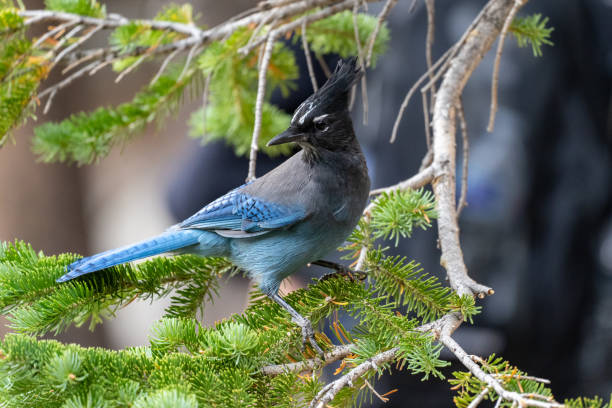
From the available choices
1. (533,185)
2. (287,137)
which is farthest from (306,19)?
(533,185)

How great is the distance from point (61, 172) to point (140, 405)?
3.23m

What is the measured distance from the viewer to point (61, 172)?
11.9 ft

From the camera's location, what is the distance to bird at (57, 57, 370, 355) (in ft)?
4.26

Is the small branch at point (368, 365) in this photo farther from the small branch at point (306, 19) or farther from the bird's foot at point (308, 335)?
the small branch at point (306, 19)

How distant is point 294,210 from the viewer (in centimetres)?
136

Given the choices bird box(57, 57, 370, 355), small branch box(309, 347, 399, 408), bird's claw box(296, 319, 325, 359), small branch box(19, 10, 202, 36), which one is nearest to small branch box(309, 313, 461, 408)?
small branch box(309, 347, 399, 408)

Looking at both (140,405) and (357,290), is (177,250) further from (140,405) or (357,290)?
(140,405)

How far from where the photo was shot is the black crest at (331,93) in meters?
1.29

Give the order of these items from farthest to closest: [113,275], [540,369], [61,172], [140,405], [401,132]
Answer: [61,172] → [401,132] → [540,369] → [113,275] → [140,405]

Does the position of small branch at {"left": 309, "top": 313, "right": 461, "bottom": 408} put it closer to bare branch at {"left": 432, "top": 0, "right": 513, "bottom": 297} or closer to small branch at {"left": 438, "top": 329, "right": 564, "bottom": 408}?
small branch at {"left": 438, "top": 329, "right": 564, "bottom": 408}

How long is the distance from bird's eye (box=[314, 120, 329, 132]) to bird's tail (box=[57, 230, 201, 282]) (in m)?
0.40

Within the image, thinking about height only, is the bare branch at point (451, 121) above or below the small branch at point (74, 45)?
below

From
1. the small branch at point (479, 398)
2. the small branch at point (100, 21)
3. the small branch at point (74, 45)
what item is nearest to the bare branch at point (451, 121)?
the small branch at point (479, 398)

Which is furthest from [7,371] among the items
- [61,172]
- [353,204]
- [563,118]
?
[61,172]
